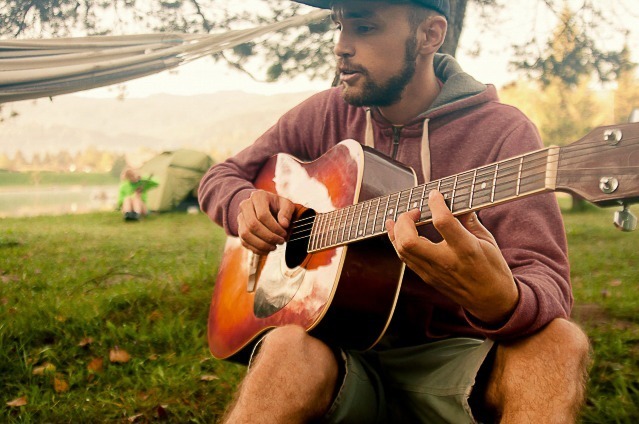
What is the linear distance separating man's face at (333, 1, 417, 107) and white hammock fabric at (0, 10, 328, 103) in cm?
285

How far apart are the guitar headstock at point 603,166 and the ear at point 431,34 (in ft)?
3.16

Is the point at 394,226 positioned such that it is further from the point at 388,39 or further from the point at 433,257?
the point at 388,39

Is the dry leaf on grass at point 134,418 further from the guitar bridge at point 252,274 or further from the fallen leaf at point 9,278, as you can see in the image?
the fallen leaf at point 9,278

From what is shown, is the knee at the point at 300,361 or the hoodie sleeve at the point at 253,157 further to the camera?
the hoodie sleeve at the point at 253,157

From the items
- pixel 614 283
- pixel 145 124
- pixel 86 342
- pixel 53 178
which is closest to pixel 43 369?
pixel 86 342

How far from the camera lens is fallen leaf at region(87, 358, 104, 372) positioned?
2.62 meters

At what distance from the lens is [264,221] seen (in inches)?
72.2

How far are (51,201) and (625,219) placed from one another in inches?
419

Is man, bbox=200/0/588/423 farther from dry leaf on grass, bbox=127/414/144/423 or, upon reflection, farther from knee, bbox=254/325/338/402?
dry leaf on grass, bbox=127/414/144/423

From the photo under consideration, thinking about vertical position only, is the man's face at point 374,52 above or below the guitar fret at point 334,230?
above

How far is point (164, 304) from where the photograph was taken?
3.17 meters

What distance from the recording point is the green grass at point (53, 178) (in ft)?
37.9

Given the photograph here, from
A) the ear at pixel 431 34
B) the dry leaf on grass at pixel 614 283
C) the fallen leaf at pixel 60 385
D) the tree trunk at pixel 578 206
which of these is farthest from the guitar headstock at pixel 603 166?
the tree trunk at pixel 578 206

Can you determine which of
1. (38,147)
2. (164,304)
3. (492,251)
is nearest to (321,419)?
(492,251)
